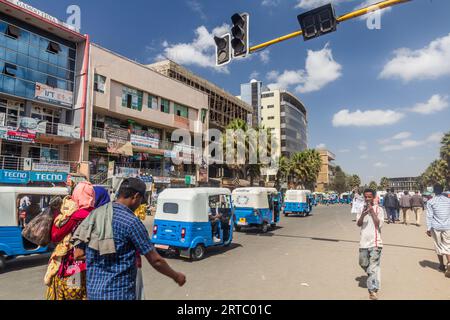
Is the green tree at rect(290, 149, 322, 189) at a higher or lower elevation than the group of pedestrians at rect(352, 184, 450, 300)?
higher

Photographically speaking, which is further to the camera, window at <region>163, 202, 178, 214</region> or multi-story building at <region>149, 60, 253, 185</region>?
multi-story building at <region>149, 60, 253, 185</region>

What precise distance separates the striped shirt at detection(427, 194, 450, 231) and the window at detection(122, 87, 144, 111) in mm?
28101

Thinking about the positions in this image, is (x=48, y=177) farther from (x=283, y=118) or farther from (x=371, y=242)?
(x=283, y=118)

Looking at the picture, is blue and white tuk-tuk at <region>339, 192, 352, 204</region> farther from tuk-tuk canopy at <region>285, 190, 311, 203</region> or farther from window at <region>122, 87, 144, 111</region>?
window at <region>122, 87, 144, 111</region>

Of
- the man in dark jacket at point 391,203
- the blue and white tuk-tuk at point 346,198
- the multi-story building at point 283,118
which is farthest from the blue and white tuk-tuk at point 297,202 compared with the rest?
the multi-story building at point 283,118

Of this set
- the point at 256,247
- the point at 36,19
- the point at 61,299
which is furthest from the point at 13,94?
the point at 61,299

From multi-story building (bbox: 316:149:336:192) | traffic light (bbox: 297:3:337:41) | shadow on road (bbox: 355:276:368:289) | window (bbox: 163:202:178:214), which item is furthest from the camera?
multi-story building (bbox: 316:149:336:192)

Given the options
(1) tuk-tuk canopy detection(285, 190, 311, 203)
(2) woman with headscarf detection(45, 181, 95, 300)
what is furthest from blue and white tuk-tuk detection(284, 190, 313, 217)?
(2) woman with headscarf detection(45, 181, 95, 300)

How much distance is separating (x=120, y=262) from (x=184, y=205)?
6.53 meters

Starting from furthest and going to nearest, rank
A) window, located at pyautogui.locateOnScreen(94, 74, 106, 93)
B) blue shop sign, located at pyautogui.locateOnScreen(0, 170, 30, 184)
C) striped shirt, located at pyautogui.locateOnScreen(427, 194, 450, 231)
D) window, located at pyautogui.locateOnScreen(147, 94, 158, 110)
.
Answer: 1. window, located at pyautogui.locateOnScreen(147, 94, 158, 110)
2. window, located at pyautogui.locateOnScreen(94, 74, 106, 93)
3. blue shop sign, located at pyautogui.locateOnScreen(0, 170, 30, 184)
4. striped shirt, located at pyautogui.locateOnScreen(427, 194, 450, 231)

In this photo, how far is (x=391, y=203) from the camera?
18672 mm

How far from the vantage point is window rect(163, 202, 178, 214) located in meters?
9.25

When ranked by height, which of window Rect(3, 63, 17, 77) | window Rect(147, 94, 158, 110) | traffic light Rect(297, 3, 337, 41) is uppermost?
window Rect(147, 94, 158, 110)

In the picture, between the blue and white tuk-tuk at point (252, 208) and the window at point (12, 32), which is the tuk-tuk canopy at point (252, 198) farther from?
the window at point (12, 32)
